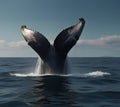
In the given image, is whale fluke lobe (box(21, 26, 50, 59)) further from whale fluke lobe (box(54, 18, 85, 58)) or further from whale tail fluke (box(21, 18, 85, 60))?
whale fluke lobe (box(54, 18, 85, 58))

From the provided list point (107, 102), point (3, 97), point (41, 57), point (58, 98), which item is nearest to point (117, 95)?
point (107, 102)

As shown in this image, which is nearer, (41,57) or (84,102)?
(84,102)

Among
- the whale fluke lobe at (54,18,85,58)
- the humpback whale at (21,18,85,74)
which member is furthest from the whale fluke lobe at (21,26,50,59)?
the whale fluke lobe at (54,18,85,58)

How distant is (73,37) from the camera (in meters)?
13.1

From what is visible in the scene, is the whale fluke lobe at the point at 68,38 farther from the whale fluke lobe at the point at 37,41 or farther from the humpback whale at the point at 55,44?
the whale fluke lobe at the point at 37,41

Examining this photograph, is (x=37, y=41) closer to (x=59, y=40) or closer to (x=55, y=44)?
(x=55, y=44)

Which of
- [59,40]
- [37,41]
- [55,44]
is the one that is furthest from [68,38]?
[37,41]

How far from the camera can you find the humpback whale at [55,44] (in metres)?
13.1

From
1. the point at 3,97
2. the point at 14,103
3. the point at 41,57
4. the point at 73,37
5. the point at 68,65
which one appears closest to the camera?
the point at 14,103

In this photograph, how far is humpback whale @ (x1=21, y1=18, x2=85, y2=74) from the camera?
13.1m

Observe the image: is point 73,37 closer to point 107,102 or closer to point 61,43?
point 61,43

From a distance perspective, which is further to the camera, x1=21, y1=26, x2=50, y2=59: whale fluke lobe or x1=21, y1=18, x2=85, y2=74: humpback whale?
x1=21, y1=26, x2=50, y2=59: whale fluke lobe

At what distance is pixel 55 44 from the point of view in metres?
13.5

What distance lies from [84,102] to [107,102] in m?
0.68
